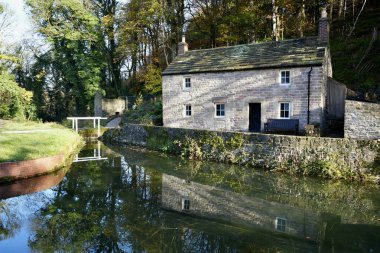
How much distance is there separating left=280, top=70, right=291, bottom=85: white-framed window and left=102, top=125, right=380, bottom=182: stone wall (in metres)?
5.53

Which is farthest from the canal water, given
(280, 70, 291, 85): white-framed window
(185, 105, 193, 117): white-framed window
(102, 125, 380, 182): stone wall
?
(185, 105, 193, 117): white-framed window

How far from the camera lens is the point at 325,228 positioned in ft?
27.2

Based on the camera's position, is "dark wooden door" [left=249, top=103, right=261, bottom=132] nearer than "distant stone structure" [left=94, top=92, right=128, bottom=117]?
Yes

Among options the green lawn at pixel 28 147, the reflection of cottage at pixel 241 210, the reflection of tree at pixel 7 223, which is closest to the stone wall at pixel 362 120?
the reflection of cottage at pixel 241 210

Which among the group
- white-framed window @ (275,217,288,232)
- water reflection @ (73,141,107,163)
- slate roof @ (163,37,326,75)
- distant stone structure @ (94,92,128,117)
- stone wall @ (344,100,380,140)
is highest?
slate roof @ (163,37,326,75)

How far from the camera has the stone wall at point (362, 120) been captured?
12836 millimetres

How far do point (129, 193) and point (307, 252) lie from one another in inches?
272

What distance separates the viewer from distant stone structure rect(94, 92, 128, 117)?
3566 centimetres

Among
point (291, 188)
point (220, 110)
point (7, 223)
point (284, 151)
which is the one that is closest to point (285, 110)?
point (220, 110)

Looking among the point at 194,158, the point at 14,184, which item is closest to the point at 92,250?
the point at 14,184

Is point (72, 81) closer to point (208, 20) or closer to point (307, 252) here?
point (208, 20)

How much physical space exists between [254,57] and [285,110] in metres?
4.50

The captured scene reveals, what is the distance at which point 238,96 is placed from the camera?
2069 cm

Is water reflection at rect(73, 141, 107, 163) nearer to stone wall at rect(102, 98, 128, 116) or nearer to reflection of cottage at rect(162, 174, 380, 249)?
reflection of cottage at rect(162, 174, 380, 249)
